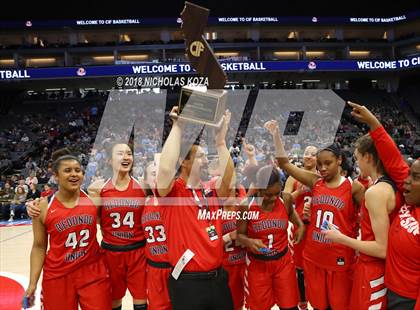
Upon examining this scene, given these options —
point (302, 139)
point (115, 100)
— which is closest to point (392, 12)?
point (302, 139)

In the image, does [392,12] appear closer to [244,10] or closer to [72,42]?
[244,10]

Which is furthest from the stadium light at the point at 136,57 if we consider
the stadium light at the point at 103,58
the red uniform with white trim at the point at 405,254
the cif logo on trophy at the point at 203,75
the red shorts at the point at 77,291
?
the red uniform with white trim at the point at 405,254

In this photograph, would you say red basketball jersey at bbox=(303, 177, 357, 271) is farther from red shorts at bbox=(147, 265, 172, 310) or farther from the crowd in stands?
the crowd in stands

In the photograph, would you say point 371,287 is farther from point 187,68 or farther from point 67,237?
point 187,68

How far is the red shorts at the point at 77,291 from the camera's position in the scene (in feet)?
11.1

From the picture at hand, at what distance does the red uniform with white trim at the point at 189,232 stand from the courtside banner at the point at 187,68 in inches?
832

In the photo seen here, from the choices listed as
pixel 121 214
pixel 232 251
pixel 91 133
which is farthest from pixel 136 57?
pixel 232 251

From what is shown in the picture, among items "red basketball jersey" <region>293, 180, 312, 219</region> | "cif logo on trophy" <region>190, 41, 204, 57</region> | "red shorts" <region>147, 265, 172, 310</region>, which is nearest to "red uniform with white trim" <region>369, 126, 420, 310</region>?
"cif logo on trophy" <region>190, 41, 204, 57</region>

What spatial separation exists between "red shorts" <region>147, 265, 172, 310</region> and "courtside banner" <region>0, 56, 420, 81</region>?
20.6 m

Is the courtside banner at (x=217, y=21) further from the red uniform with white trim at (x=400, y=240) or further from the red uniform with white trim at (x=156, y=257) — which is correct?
the red uniform with white trim at (x=400, y=240)

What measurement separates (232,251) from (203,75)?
1745 mm

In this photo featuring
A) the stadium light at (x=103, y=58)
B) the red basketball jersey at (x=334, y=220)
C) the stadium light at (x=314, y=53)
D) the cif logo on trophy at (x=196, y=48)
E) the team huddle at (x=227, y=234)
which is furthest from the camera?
the stadium light at (x=314, y=53)

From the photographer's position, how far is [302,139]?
1917 cm

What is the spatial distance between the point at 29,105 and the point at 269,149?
1803 centimetres
